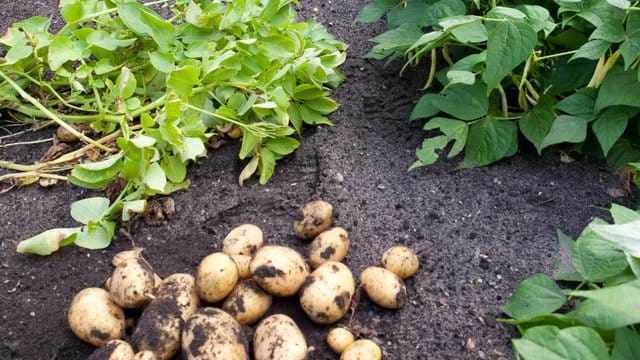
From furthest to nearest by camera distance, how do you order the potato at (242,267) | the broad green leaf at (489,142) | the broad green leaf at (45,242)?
the broad green leaf at (489,142)
the broad green leaf at (45,242)
the potato at (242,267)

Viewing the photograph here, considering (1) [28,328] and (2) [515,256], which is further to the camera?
(2) [515,256]

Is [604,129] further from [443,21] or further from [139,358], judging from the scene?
[139,358]

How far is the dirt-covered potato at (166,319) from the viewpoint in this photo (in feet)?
4.41

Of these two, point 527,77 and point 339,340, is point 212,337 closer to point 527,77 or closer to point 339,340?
point 339,340

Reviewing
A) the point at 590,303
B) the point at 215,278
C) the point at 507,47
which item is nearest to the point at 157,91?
the point at 215,278

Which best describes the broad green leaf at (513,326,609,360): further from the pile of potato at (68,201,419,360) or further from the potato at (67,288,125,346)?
→ the potato at (67,288,125,346)

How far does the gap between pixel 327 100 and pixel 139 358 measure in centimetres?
98

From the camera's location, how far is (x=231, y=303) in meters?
1.42

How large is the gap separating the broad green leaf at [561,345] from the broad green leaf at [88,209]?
108 cm

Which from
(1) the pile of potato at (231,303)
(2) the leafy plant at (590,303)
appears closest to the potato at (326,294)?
(1) the pile of potato at (231,303)

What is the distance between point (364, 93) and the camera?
2.13 m

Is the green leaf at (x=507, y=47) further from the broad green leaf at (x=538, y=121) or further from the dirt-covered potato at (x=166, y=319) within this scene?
the dirt-covered potato at (x=166, y=319)

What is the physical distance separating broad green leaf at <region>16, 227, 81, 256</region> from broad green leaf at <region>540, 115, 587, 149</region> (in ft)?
4.09

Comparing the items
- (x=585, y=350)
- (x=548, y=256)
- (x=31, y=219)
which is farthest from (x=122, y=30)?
(x=585, y=350)
